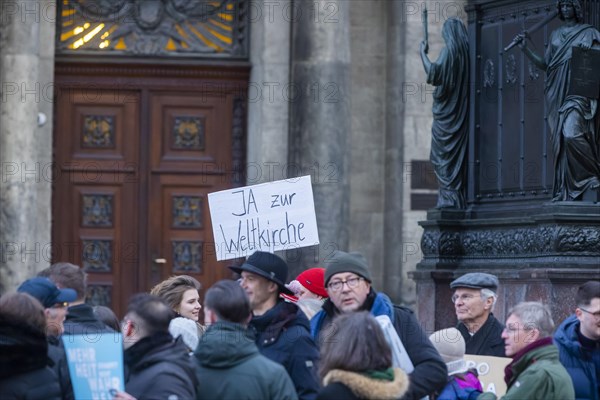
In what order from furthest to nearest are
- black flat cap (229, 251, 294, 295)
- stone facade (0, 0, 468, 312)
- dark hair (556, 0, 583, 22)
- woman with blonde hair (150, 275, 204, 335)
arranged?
stone facade (0, 0, 468, 312) < dark hair (556, 0, 583, 22) < woman with blonde hair (150, 275, 204, 335) < black flat cap (229, 251, 294, 295)

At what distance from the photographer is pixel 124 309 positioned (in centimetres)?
1712

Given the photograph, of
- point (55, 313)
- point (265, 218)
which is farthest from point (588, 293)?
point (55, 313)

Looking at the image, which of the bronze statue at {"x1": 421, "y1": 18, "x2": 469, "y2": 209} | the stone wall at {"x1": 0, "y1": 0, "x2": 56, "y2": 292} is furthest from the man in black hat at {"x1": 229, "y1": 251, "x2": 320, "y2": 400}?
the stone wall at {"x1": 0, "y1": 0, "x2": 56, "y2": 292}

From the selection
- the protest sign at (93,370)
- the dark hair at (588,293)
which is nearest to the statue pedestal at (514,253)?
the dark hair at (588,293)

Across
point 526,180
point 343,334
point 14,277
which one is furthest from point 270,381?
point 14,277

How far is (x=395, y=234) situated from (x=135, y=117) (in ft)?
10.7

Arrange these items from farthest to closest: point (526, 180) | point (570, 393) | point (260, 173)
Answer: point (260, 173) → point (526, 180) → point (570, 393)

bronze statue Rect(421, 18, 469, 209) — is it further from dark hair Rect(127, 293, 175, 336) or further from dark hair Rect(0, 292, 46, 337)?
dark hair Rect(0, 292, 46, 337)

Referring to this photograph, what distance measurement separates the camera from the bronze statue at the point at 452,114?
39.9 ft

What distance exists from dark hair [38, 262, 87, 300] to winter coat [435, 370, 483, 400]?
6.50 ft

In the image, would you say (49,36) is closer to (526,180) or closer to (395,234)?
(395,234)

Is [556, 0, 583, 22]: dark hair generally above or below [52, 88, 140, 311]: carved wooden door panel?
above

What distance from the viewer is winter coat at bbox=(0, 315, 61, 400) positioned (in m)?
6.69

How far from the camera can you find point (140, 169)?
685 inches
